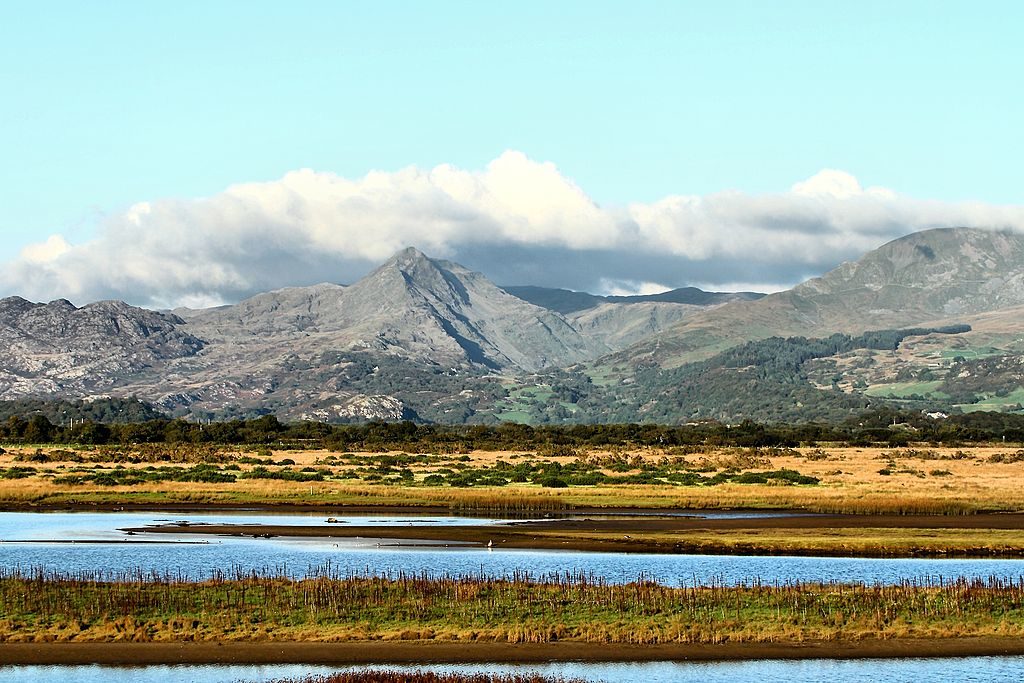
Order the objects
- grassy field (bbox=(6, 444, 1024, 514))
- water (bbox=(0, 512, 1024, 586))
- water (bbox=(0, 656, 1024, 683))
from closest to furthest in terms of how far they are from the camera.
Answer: water (bbox=(0, 656, 1024, 683)) < water (bbox=(0, 512, 1024, 586)) < grassy field (bbox=(6, 444, 1024, 514))

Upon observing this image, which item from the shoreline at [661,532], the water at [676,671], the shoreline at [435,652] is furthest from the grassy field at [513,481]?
the water at [676,671]

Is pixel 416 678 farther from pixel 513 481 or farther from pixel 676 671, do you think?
pixel 513 481

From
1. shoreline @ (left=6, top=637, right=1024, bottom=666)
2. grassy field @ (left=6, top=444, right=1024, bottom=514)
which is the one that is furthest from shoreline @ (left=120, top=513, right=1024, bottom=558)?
shoreline @ (left=6, top=637, right=1024, bottom=666)

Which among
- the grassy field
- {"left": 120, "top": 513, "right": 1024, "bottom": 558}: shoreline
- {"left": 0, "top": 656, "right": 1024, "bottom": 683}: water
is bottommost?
{"left": 0, "top": 656, "right": 1024, "bottom": 683}: water

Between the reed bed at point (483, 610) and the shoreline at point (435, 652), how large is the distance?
58 centimetres

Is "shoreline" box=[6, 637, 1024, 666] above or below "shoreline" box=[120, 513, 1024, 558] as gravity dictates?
below

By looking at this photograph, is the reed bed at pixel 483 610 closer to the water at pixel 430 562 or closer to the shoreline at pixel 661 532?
the water at pixel 430 562

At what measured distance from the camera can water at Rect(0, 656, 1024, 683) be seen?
1583 inches

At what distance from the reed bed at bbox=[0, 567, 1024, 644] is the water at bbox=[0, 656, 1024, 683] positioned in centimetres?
267

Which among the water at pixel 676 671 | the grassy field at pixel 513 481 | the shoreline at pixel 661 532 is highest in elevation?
the grassy field at pixel 513 481

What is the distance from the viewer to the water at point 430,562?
59781mm

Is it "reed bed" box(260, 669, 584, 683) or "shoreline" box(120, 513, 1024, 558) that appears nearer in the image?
"reed bed" box(260, 669, 584, 683)

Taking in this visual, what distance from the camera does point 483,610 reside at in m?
47.2

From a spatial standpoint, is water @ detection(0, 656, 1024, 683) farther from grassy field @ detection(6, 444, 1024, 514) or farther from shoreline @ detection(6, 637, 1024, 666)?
grassy field @ detection(6, 444, 1024, 514)
